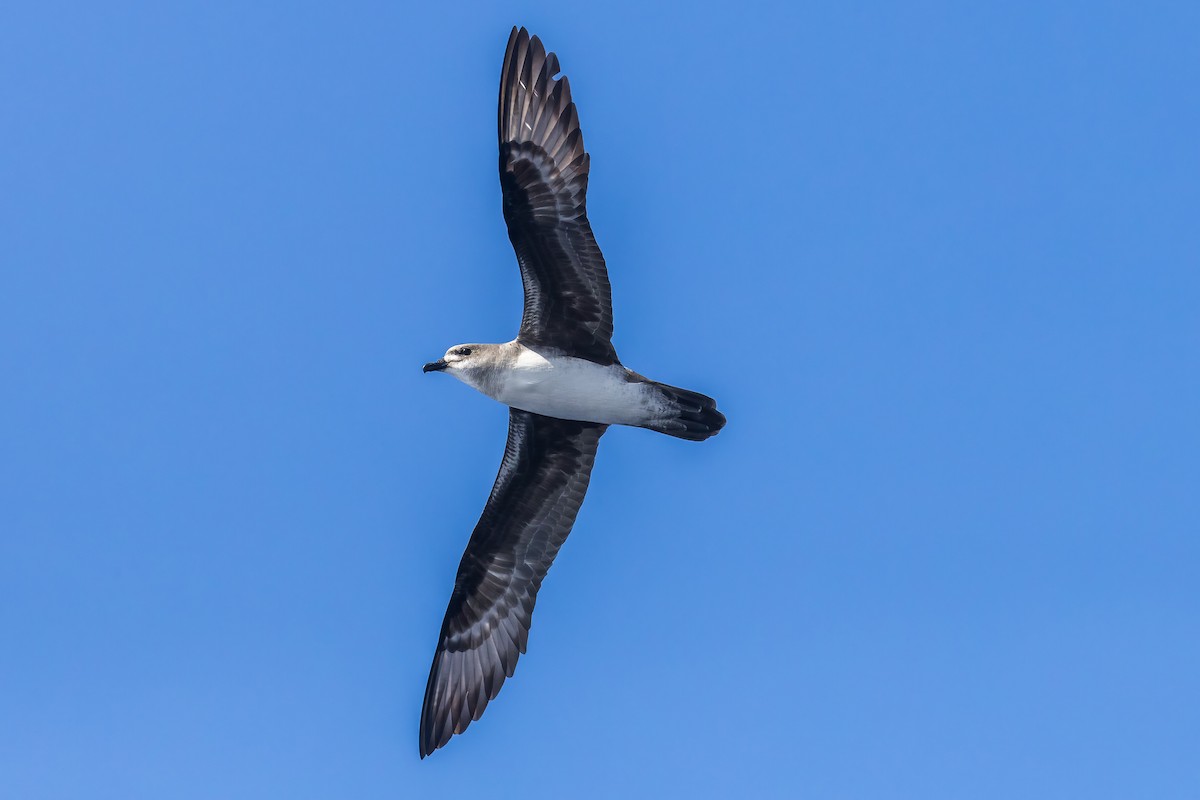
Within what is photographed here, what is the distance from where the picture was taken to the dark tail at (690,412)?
1516 centimetres

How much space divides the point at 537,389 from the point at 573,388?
44 cm

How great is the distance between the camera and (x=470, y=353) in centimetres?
1547

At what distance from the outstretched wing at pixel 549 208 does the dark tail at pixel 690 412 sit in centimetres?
84

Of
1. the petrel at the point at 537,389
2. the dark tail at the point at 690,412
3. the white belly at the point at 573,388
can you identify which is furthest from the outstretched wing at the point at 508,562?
the dark tail at the point at 690,412

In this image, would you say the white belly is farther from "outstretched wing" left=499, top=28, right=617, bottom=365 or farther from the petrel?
"outstretched wing" left=499, top=28, right=617, bottom=365

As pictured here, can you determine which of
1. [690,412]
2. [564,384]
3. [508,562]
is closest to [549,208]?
[564,384]

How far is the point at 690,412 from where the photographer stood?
15172 millimetres

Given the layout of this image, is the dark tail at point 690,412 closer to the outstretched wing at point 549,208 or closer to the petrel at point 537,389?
the petrel at point 537,389

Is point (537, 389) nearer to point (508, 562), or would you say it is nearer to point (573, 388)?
point (573, 388)

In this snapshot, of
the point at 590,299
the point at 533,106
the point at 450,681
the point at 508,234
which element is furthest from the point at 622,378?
the point at 450,681

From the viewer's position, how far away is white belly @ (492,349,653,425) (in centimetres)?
1512

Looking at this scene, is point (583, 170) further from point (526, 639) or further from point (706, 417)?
point (526, 639)

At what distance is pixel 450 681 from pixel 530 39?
838 centimetres

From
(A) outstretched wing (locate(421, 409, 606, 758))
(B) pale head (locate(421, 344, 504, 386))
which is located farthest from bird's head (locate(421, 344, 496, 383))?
(A) outstretched wing (locate(421, 409, 606, 758))
